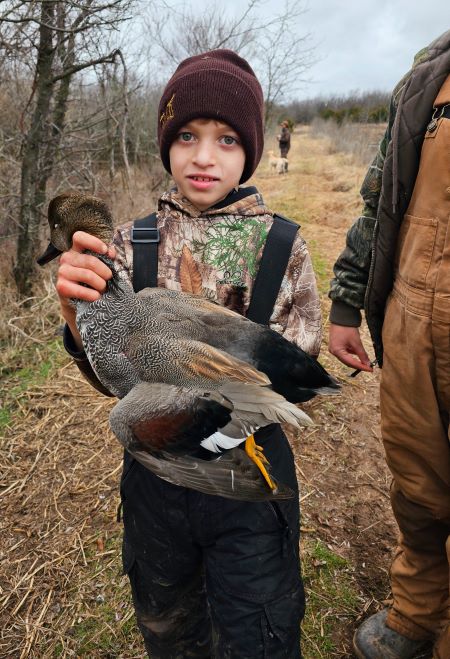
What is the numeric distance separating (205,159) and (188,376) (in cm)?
92

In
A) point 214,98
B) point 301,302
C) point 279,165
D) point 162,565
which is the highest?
point 279,165

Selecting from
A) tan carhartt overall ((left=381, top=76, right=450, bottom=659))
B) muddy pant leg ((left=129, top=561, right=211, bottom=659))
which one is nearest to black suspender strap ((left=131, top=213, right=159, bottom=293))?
tan carhartt overall ((left=381, top=76, right=450, bottom=659))

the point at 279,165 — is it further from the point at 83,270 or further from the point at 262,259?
the point at 83,270

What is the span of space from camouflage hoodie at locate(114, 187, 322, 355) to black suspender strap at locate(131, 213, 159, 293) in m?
0.04

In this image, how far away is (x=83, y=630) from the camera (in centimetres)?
247

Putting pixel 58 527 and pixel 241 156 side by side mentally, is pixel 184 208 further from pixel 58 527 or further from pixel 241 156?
pixel 58 527

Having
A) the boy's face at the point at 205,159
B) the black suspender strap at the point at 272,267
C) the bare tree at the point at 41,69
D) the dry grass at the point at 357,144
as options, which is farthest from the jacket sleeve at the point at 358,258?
the dry grass at the point at 357,144

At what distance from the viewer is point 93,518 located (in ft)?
10.2

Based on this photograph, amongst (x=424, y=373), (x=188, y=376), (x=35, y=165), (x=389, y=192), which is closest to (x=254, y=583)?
(x=188, y=376)

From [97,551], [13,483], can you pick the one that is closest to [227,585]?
[97,551]

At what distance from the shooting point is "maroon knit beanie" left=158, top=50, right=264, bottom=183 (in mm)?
1788

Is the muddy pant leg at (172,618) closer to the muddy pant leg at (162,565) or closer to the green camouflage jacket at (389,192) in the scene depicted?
the muddy pant leg at (162,565)

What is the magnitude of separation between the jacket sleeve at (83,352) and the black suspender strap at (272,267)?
2.11 feet

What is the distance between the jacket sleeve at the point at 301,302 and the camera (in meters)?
1.93
